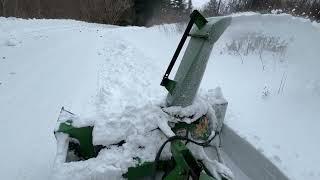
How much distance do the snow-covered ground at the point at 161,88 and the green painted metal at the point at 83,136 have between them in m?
0.45

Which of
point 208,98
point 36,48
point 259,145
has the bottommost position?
point 36,48

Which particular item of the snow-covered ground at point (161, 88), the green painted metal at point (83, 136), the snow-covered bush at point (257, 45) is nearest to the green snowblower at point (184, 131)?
the green painted metal at point (83, 136)

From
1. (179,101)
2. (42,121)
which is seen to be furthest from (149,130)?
(42,121)

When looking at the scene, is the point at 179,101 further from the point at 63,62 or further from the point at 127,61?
the point at 63,62

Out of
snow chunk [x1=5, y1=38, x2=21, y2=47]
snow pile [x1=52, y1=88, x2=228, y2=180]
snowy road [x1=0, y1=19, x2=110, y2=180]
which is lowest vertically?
snow chunk [x1=5, y1=38, x2=21, y2=47]

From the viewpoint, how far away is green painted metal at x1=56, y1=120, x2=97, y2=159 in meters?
3.03

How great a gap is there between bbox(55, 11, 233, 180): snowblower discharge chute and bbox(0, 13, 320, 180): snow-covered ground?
47cm

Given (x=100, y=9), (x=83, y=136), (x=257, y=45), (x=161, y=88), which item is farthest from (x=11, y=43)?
(x=100, y=9)

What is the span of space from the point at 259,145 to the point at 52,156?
2.35 m

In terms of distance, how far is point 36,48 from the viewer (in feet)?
31.9

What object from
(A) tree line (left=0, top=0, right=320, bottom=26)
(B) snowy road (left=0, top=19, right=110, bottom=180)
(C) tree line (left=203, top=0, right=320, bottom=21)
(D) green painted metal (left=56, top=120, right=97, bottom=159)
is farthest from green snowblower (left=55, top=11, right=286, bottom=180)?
(A) tree line (left=0, top=0, right=320, bottom=26)

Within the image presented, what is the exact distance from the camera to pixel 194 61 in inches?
108

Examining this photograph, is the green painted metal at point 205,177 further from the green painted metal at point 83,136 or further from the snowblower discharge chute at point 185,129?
the green painted metal at point 83,136

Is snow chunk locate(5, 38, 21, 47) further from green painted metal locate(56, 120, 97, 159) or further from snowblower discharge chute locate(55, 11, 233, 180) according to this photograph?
green painted metal locate(56, 120, 97, 159)
